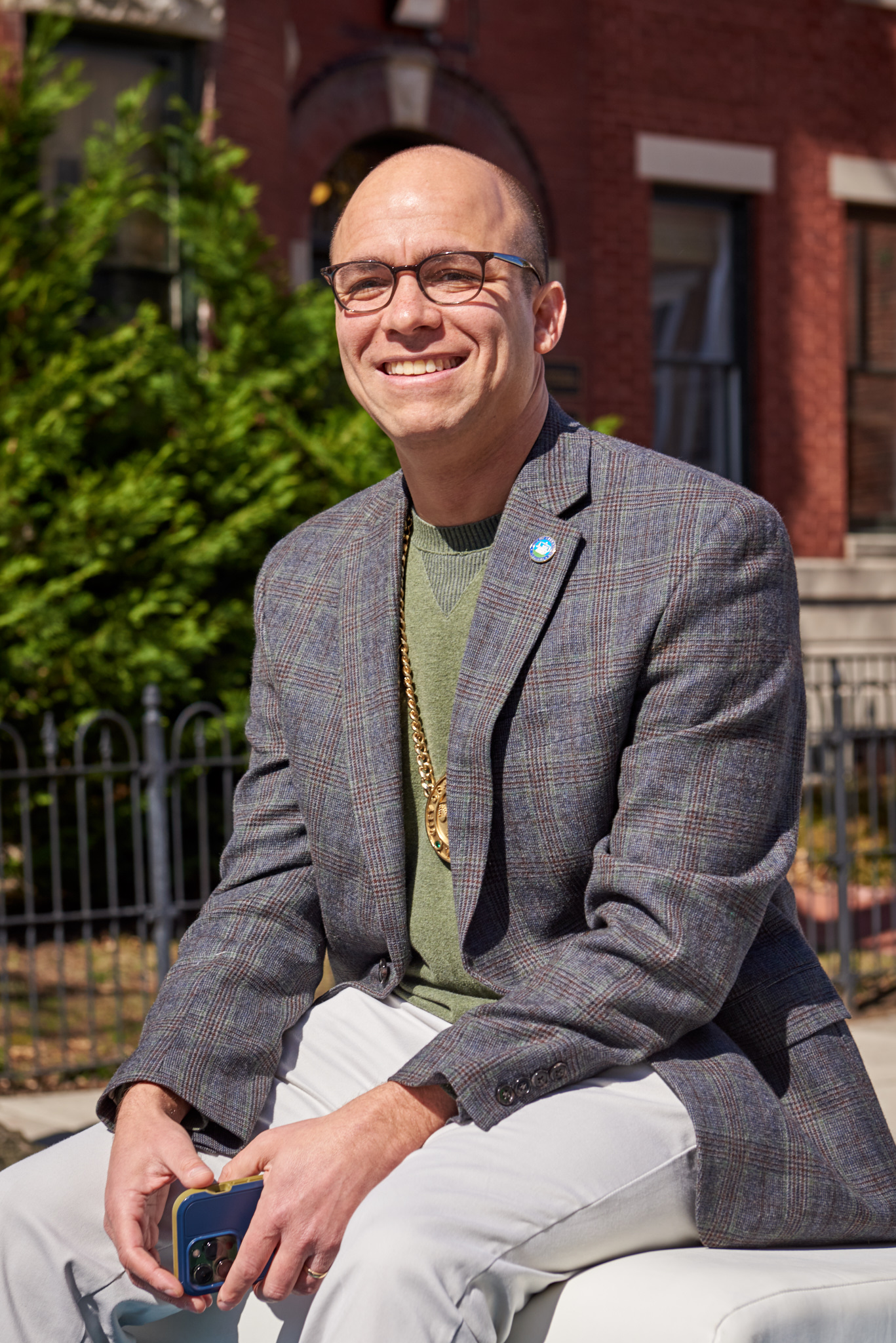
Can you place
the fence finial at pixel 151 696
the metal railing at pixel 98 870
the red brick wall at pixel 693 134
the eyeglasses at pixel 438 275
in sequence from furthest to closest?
1. the red brick wall at pixel 693 134
2. the metal railing at pixel 98 870
3. the fence finial at pixel 151 696
4. the eyeglasses at pixel 438 275

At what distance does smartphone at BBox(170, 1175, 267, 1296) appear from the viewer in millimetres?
1970

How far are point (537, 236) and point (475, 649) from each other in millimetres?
693

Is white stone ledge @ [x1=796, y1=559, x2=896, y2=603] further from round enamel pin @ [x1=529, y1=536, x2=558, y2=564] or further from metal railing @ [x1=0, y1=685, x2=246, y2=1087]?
round enamel pin @ [x1=529, y1=536, x2=558, y2=564]

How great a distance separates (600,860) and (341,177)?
10009 mm

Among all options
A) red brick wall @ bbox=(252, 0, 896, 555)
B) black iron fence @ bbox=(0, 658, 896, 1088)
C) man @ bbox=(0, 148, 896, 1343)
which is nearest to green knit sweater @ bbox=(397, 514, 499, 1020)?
man @ bbox=(0, 148, 896, 1343)

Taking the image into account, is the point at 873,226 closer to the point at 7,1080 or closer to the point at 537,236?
the point at 7,1080

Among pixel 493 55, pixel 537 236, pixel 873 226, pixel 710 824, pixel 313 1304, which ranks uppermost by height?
pixel 493 55

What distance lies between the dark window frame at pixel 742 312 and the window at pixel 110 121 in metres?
4.99

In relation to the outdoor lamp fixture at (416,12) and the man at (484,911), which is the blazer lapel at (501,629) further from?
the outdoor lamp fixture at (416,12)

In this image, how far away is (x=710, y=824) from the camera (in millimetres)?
2082

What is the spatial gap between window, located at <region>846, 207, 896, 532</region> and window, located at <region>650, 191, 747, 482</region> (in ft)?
3.85

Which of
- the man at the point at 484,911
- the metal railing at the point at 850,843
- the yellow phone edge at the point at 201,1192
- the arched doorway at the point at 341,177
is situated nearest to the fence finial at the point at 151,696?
the metal railing at the point at 850,843

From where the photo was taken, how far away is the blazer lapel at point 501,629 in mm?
2215

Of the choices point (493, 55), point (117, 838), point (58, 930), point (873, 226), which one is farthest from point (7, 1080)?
point (873, 226)
